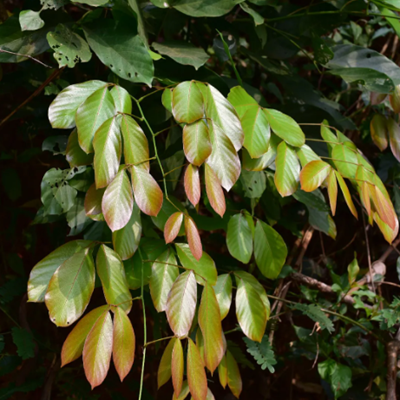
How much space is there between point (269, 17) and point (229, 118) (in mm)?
478

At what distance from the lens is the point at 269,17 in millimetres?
979

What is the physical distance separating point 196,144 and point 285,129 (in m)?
0.19

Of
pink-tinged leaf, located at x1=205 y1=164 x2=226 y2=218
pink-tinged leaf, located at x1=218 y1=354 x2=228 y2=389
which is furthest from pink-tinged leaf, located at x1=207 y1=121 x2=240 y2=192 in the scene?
pink-tinged leaf, located at x1=218 y1=354 x2=228 y2=389

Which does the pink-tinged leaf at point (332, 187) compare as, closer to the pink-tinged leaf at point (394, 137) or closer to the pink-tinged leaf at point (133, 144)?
the pink-tinged leaf at point (133, 144)

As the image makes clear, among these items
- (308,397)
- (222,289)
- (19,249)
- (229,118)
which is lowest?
(308,397)

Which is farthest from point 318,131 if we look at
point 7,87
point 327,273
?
point 7,87

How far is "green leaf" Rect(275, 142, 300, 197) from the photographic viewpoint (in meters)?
0.64

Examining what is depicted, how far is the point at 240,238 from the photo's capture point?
0.76 meters

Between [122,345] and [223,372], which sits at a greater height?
[122,345]

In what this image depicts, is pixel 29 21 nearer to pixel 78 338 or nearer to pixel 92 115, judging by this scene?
pixel 92 115

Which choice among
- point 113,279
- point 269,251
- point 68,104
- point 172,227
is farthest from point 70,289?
point 269,251

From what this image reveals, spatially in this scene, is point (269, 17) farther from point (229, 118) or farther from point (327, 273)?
point (327, 273)

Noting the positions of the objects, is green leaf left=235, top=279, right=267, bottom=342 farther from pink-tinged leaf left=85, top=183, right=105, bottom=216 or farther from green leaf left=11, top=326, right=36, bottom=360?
green leaf left=11, top=326, right=36, bottom=360

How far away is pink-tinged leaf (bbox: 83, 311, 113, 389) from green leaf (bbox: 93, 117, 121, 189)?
0.18m
